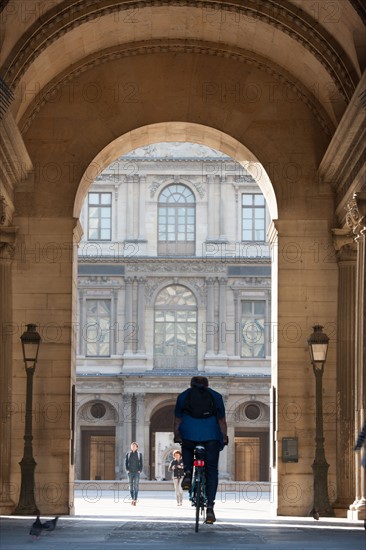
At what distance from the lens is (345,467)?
26141mm

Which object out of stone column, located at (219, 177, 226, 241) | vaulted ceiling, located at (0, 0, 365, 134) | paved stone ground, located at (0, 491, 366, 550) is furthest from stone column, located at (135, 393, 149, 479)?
paved stone ground, located at (0, 491, 366, 550)

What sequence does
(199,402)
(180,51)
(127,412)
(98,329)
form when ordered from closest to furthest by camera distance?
(199,402) < (180,51) < (127,412) < (98,329)

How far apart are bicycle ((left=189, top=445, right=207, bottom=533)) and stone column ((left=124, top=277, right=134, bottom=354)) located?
49477mm

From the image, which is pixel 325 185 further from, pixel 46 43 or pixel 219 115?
pixel 46 43

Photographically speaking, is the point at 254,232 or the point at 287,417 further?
the point at 254,232

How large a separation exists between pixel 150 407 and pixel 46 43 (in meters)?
43.1

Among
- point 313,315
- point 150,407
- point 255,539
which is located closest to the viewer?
point 255,539

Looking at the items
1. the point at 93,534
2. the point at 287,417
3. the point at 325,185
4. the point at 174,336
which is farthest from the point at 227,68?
the point at 174,336

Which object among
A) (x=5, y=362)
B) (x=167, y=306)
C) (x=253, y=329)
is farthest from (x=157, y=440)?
(x=5, y=362)

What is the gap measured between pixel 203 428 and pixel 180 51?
11.8 metres

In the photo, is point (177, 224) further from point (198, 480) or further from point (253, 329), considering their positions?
point (198, 480)

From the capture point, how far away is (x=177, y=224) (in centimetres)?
6881

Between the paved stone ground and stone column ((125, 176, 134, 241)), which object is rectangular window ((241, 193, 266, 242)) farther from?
the paved stone ground

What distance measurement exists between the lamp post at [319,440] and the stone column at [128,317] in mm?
41813
